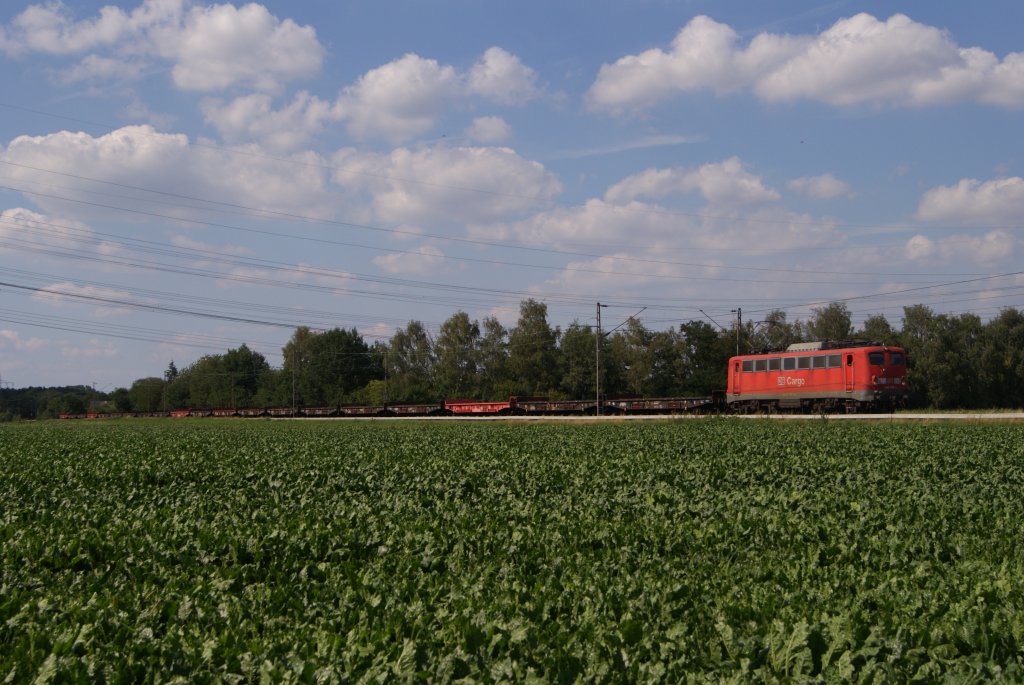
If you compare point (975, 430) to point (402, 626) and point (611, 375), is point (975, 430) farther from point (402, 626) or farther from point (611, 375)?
point (611, 375)

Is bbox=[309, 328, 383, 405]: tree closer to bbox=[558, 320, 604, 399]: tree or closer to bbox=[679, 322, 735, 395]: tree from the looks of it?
bbox=[558, 320, 604, 399]: tree

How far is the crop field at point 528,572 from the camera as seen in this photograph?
666 cm

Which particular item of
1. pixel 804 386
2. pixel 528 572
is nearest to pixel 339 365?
pixel 804 386

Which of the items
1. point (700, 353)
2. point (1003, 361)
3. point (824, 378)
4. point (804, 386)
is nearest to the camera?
point (824, 378)

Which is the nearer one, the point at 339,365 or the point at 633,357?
the point at 633,357

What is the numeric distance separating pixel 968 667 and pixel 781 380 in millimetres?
44673

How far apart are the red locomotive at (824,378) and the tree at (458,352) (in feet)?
234

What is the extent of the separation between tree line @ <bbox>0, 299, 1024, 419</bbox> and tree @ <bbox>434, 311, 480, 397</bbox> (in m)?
0.14

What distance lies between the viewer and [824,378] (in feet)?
154

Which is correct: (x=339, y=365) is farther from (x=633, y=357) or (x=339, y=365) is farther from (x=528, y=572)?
(x=528, y=572)

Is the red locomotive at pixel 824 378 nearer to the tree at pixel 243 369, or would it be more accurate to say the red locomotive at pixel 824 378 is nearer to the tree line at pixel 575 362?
the tree line at pixel 575 362

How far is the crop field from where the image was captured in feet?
21.8

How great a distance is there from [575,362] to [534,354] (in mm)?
6780

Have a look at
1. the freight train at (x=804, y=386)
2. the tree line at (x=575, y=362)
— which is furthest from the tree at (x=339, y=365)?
the freight train at (x=804, y=386)
